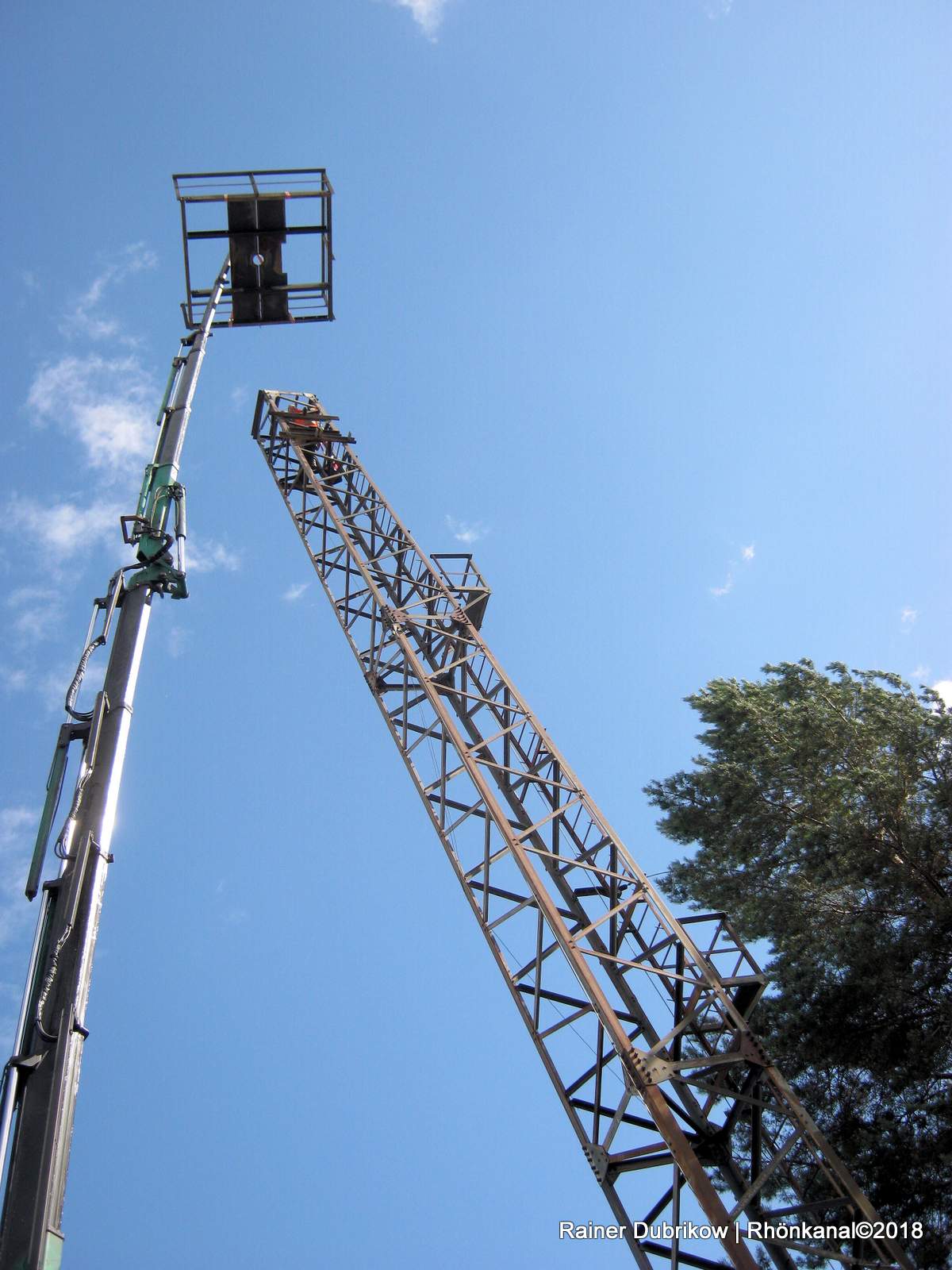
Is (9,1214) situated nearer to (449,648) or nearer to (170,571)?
(170,571)

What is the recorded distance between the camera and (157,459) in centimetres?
580

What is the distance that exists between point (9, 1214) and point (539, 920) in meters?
A: 8.02

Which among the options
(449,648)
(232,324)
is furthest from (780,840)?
(232,324)

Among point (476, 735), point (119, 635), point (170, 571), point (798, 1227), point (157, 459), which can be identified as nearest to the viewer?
point (119, 635)

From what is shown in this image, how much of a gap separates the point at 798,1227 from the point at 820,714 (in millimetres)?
7758

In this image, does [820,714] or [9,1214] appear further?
[820,714]

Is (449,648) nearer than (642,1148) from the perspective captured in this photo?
No

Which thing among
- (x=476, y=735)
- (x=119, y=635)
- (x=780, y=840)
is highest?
(x=476, y=735)

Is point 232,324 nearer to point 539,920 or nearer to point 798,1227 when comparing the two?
point 539,920

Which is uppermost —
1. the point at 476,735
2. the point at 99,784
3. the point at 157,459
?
the point at 476,735

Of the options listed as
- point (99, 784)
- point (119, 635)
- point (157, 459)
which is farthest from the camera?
point (157, 459)

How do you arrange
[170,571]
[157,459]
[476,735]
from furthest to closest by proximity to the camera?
[476,735] → [157,459] → [170,571]

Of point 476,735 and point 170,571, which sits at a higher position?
point 476,735

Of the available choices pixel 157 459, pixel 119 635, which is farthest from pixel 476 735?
pixel 119 635
